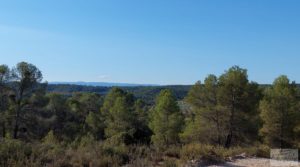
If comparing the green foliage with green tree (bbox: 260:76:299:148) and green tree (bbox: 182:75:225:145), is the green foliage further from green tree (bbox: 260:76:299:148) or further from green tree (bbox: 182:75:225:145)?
green tree (bbox: 260:76:299:148)

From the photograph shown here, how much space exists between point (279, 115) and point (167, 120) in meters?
10.1

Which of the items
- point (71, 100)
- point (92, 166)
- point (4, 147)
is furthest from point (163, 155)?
point (71, 100)

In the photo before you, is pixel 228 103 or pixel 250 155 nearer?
pixel 250 155

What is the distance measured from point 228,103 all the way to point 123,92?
64.4ft

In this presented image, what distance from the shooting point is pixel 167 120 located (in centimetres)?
3331

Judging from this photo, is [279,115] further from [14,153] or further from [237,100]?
[14,153]

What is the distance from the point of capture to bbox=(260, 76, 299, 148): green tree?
25719 millimetres

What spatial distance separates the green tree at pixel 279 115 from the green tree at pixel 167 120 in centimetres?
806

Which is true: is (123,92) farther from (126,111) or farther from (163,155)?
(163,155)

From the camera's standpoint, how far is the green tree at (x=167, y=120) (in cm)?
3278

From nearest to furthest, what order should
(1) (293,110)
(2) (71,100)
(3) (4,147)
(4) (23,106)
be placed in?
(3) (4,147)
(1) (293,110)
(4) (23,106)
(2) (71,100)

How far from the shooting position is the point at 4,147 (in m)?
9.17

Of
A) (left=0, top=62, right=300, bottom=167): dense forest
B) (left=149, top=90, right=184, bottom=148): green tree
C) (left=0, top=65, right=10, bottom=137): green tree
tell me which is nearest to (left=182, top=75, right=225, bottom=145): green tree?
(left=0, top=62, right=300, bottom=167): dense forest

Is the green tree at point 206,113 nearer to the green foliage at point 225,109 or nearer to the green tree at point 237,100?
the green foliage at point 225,109
